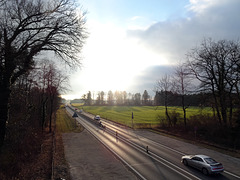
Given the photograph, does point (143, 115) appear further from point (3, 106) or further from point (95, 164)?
point (3, 106)

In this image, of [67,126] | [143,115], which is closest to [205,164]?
[67,126]

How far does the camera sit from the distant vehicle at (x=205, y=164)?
1109cm

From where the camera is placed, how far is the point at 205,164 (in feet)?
37.6

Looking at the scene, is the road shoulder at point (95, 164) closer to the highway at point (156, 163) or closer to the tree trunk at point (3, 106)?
the highway at point (156, 163)

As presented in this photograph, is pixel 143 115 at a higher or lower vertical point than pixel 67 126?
lower

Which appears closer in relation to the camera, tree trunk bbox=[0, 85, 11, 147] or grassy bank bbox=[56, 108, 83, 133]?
tree trunk bbox=[0, 85, 11, 147]

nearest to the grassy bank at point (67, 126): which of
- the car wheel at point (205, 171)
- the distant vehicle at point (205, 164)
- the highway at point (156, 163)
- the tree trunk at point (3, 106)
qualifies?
the highway at point (156, 163)

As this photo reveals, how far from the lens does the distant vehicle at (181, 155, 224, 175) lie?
36.4 feet

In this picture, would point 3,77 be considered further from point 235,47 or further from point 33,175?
point 235,47

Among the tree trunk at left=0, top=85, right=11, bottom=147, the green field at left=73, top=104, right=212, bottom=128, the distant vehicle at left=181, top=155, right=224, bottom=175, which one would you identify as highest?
the tree trunk at left=0, top=85, right=11, bottom=147

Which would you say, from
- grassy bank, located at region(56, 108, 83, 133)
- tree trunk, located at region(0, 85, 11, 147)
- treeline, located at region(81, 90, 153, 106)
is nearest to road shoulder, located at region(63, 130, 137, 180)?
tree trunk, located at region(0, 85, 11, 147)

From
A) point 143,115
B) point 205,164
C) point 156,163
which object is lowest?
point 143,115

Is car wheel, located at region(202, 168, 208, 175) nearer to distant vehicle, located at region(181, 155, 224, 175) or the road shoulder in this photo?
distant vehicle, located at region(181, 155, 224, 175)

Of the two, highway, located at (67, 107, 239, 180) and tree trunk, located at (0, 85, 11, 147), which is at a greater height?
tree trunk, located at (0, 85, 11, 147)
